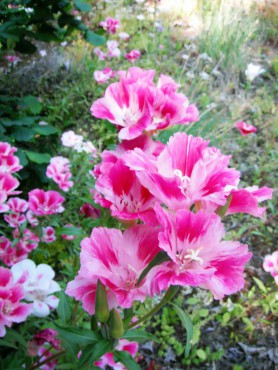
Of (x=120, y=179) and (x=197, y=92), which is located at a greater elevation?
(x=120, y=179)

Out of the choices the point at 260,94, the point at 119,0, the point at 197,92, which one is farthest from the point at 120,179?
the point at 119,0

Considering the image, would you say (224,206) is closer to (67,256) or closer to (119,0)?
(67,256)

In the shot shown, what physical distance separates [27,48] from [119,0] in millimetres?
2885

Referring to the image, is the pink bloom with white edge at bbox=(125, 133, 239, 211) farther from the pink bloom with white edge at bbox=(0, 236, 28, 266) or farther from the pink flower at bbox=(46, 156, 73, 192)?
the pink flower at bbox=(46, 156, 73, 192)

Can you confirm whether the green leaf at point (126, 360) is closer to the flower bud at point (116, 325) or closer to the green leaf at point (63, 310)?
the flower bud at point (116, 325)

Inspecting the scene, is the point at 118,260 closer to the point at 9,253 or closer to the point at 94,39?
the point at 9,253

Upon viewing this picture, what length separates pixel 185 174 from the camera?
765 mm

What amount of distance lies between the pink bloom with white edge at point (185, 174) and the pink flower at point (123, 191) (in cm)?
5

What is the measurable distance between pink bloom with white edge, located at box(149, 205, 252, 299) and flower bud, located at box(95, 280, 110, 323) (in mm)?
100


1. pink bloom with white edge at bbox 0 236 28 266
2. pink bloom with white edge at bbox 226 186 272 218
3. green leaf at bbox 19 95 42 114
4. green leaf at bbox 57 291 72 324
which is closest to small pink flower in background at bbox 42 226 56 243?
pink bloom with white edge at bbox 0 236 28 266

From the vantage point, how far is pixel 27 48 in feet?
8.73

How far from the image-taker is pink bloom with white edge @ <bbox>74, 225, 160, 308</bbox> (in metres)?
0.70

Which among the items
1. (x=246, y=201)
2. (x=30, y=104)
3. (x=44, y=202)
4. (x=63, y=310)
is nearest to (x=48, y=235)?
(x=44, y=202)

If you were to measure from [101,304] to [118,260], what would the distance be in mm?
86
